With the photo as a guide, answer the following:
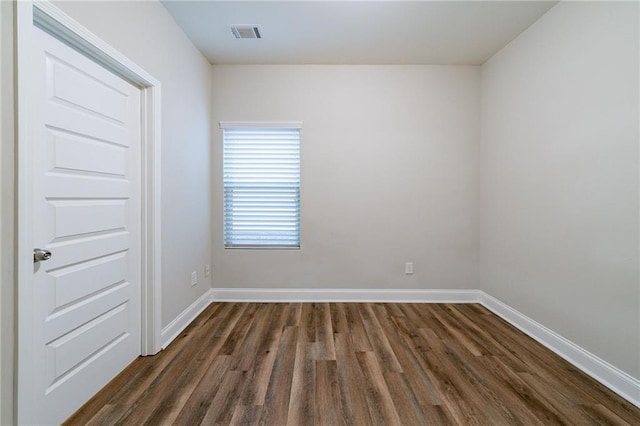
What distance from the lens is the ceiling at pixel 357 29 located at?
6.88 feet

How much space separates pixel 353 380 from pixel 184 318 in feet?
5.46

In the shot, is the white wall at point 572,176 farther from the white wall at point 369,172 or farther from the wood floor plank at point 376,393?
the wood floor plank at point 376,393

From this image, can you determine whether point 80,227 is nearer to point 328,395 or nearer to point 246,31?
point 328,395

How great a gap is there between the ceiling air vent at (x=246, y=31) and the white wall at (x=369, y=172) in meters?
0.57

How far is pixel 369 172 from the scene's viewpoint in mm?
3045

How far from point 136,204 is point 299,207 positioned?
1617 mm

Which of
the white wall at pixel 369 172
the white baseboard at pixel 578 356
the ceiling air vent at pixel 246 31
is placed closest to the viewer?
the white baseboard at pixel 578 356

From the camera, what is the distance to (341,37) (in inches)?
97.7

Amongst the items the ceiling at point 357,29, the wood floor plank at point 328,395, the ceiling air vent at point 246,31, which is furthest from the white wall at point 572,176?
the ceiling air vent at point 246,31

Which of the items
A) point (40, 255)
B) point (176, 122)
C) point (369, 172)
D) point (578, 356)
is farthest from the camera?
point (369, 172)

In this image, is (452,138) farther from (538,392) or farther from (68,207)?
(68,207)

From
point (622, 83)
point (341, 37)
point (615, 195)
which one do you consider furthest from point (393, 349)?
point (341, 37)

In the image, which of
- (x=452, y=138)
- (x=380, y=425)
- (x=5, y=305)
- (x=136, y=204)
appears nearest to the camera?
(x=5, y=305)

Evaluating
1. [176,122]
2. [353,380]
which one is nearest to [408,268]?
[353,380]
